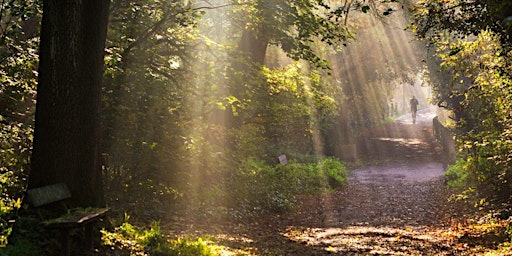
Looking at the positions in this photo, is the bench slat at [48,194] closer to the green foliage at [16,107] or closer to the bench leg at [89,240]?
the bench leg at [89,240]

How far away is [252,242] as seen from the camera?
999 cm

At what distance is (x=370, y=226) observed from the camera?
39.4 ft

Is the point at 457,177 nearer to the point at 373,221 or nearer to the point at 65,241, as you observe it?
the point at 373,221

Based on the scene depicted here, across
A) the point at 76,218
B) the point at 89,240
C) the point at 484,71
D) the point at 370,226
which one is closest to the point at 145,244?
the point at 89,240

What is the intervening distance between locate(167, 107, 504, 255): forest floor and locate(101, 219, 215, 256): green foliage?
699 mm

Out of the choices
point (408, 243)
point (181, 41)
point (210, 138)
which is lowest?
point (408, 243)

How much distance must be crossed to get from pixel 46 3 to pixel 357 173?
20367mm

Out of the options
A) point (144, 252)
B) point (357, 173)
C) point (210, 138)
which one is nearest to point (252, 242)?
point (144, 252)

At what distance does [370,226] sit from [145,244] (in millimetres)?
6092

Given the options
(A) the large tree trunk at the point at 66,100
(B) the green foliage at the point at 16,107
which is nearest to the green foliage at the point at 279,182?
(B) the green foliage at the point at 16,107

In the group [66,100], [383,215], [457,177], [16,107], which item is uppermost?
[16,107]

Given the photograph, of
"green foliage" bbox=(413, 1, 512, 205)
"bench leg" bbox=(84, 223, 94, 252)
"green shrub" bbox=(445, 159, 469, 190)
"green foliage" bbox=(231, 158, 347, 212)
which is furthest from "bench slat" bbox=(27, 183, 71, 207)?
"green shrub" bbox=(445, 159, 469, 190)

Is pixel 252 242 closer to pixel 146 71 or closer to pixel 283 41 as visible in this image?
pixel 146 71

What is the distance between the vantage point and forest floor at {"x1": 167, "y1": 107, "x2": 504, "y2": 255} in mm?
9094
